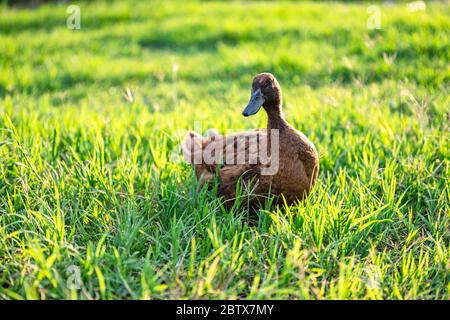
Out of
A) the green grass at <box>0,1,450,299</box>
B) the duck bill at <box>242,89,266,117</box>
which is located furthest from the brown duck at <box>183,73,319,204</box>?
the green grass at <box>0,1,450,299</box>

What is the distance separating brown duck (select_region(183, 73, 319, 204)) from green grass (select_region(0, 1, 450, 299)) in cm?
12

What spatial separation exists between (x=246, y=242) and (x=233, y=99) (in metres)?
2.65

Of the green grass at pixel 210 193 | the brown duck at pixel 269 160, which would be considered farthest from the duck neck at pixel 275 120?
the green grass at pixel 210 193

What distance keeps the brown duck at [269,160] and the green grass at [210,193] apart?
0.38 ft

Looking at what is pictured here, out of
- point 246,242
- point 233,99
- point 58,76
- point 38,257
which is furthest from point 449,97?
point 58,76

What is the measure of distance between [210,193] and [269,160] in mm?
388

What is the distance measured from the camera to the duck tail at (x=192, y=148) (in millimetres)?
3110

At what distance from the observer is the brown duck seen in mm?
2703

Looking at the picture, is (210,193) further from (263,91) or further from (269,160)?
(263,91)

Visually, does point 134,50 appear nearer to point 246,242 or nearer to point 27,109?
point 27,109

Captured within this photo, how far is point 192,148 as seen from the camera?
3205mm

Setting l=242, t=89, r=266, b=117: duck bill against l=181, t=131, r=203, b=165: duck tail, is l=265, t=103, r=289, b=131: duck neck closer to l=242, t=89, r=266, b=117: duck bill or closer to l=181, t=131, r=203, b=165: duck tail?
l=242, t=89, r=266, b=117: duck bill

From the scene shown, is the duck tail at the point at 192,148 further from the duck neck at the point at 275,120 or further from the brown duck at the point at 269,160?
the duck neck at the point at 275,120
